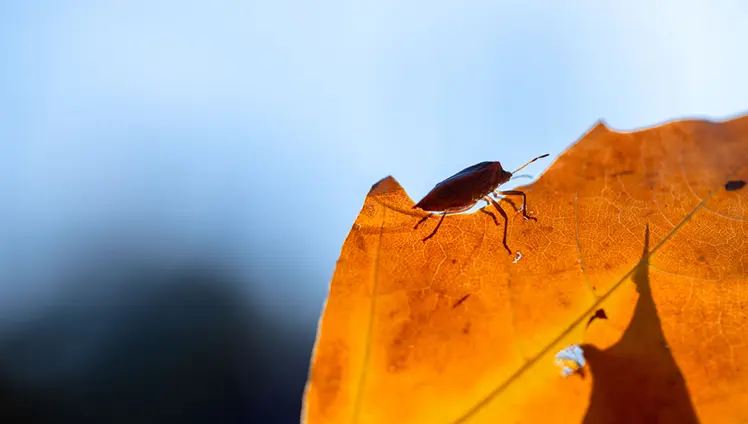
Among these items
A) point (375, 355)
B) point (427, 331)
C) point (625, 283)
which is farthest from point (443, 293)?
point (625, 283)

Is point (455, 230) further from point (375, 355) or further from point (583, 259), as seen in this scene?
point (375, 355)

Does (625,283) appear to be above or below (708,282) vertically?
above

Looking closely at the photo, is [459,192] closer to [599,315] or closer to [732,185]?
[599,315]

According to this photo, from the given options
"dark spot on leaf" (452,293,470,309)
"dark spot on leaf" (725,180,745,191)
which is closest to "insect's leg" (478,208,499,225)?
"dark spot on leaf" (452,293,470,309)

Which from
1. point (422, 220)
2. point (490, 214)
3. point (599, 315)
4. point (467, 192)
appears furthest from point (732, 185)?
point (422, 220)

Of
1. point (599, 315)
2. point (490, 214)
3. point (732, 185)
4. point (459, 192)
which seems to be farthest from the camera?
point (459, 192)

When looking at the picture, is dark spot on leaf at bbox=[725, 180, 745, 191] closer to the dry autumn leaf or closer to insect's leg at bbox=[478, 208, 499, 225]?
the dry autumn leaf

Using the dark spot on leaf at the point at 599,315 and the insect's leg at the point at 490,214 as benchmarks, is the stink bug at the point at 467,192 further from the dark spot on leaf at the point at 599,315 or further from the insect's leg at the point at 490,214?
the dark spot on leaf at the point at 599,315
